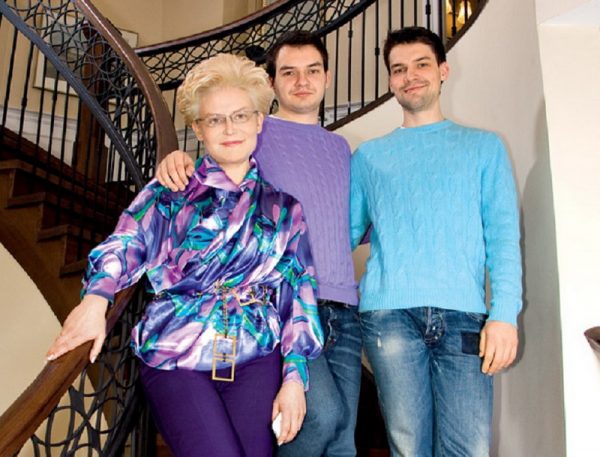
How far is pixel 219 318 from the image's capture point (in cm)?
146

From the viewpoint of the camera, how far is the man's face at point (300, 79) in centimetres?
191

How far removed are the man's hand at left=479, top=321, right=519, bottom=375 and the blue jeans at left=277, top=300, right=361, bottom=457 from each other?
0.34 meters

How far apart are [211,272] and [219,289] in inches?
1.8

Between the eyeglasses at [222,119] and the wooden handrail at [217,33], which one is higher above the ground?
the wooden handrail at [217,33]

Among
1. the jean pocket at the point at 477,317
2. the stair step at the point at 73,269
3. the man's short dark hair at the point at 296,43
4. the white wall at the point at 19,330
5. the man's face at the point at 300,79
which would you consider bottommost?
the white wall at the point at 19,330

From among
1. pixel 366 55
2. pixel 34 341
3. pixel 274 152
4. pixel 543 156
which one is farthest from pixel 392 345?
pixel 366 55

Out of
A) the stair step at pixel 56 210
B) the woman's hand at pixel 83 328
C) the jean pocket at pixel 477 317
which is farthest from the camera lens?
the stair step at pixel 56 210

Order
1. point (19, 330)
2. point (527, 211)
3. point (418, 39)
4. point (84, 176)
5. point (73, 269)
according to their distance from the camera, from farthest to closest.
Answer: point (19, 330)
point (84, 176)
point (73, 269)
point (527, 211)
point (418, 39)

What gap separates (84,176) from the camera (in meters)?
3.57

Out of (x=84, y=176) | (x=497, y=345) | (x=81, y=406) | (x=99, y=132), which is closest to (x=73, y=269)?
(x=84, y=176)

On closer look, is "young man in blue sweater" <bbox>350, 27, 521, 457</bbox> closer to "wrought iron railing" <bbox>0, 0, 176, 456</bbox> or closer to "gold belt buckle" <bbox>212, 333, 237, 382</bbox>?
"gold belt buckle" <bbox>212, 333, 237, 382</bbox>

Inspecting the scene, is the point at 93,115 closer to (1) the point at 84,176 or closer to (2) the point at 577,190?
(1) the point at 84,176

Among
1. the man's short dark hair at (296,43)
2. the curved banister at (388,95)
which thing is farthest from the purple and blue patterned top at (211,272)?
the curved banister at (388,95)

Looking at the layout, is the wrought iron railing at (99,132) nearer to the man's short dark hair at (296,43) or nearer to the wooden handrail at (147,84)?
the wooden handrail at (147,84)
